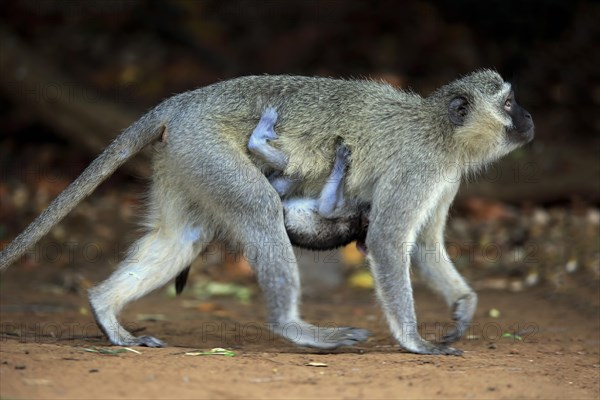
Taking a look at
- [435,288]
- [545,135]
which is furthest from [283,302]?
[545,135]

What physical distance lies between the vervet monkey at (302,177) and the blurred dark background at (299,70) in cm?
352

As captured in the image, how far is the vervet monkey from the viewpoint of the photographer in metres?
6.13

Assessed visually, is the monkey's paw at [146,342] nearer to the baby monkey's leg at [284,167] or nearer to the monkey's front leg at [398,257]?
the baby monkey's leg at [284,167]

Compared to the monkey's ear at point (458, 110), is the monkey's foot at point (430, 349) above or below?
below

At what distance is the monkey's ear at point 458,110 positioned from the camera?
6656mm

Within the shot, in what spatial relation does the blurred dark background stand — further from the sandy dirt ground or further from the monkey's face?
the monkey's face

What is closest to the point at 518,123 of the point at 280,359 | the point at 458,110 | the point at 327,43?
the point at 458,110

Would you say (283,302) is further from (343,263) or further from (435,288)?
(343,263)

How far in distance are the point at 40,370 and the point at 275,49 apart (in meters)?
9.91

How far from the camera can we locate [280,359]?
18.6 ft

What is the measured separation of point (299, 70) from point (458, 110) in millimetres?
7293

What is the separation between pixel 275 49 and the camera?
1425 cm

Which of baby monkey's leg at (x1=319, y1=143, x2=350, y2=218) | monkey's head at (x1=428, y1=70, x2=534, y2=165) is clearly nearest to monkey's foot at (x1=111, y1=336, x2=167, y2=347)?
baby monkey's leg at (x1=319, y1=143, x2=350, y2=218)

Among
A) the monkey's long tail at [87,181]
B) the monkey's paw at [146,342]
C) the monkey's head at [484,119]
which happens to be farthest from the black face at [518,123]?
the monkey's paw at [146,342]
